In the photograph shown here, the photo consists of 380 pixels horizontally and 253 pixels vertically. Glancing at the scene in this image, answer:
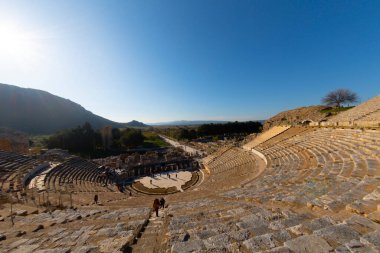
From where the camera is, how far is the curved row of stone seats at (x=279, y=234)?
3359 mm

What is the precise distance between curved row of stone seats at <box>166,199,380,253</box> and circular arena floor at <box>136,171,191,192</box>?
21107 millimetres

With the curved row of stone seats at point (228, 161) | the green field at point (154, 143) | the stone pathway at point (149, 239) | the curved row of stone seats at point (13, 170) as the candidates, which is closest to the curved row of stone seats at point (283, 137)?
the curved row of stone seats at point (228, 161)

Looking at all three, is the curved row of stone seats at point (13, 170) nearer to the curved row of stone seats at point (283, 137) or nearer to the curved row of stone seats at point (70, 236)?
the curved row of stone seats at point (70, 236)

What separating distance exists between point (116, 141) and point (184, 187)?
38988mm

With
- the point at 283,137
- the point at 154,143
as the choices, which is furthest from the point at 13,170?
the point at 154,143

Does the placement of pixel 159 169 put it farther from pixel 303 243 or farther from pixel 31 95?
pixel 31 95

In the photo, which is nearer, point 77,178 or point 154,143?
point 77,178

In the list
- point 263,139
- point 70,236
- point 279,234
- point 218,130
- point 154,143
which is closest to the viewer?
point 279,234

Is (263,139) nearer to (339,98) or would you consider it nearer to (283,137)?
(283,137)

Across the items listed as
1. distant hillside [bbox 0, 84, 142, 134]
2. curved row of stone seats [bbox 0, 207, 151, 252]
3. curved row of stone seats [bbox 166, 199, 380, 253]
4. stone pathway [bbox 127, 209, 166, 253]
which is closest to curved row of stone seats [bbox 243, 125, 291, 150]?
curved row of stone seats [bbox 166, 199, 380, 253]

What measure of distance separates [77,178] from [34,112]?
444ft

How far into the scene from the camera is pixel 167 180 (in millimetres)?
Result: 29766

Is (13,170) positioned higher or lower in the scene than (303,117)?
lower

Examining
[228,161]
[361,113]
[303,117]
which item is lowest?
[228,161]
